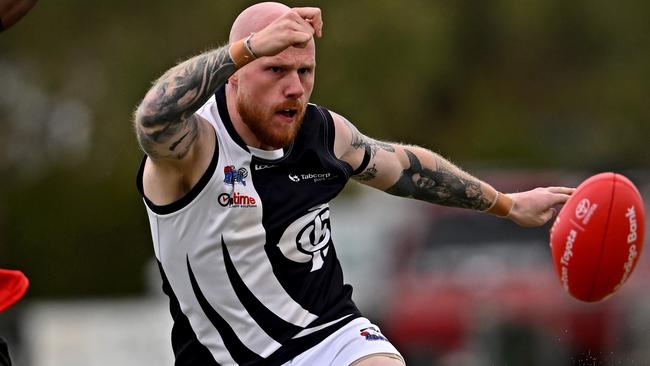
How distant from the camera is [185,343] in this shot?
24.7 feet

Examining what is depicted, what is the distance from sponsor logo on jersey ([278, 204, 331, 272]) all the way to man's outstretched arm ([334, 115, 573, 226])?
48 cm

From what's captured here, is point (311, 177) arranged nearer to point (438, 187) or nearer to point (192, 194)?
point (192, 194)

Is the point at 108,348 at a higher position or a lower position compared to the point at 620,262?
lower

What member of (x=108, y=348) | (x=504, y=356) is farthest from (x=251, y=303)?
(x=108, y=348)

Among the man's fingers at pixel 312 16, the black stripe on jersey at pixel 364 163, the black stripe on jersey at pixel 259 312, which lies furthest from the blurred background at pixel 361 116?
the man's fingers at pixel 312 16

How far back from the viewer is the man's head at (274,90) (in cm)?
732

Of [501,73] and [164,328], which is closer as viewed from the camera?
[164,328]

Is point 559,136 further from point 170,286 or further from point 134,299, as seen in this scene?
point 170,286

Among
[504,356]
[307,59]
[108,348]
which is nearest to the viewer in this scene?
[307,59]

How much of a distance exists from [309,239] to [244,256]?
389mm

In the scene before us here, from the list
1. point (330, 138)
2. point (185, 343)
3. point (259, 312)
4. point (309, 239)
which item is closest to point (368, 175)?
point (330, 138)

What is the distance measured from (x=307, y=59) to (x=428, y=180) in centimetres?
127

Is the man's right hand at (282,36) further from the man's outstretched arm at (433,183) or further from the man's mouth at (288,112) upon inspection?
the man's outstretched arm at (433,183)

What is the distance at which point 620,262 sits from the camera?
7816mm
